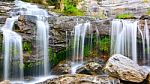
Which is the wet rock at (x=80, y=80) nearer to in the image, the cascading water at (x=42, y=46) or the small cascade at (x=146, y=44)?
the cascading water at (x=42, y=46)

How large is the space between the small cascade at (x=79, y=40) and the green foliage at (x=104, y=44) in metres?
0.96

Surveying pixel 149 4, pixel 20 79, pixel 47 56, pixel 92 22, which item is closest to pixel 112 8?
pixel 149 4

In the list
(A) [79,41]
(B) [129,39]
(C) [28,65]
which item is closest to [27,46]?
(C) [28,65]

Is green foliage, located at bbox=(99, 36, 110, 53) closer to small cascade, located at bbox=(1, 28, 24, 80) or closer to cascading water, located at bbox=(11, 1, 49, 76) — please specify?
cascading water, located at bbox=(11, 1, 49, 76)

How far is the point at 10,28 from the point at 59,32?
91.5 inches

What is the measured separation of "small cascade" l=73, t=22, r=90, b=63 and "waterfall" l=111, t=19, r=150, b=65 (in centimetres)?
145

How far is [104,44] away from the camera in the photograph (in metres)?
16.5

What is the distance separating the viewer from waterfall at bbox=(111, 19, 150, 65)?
15.8m

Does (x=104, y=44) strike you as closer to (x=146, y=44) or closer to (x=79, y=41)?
(x=79, y=41)

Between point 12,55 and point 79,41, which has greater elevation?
point 79,41

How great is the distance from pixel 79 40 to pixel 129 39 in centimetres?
239

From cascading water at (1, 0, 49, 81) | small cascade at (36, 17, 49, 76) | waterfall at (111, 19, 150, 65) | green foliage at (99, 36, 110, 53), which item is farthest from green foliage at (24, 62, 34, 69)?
waterfall at (111, 19, 150, 65)

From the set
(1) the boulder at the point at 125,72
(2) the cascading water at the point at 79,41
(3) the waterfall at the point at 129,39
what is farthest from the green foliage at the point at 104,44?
(1) the boulder at the point at 125,72

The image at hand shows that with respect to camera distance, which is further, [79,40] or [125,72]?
[79,40]
